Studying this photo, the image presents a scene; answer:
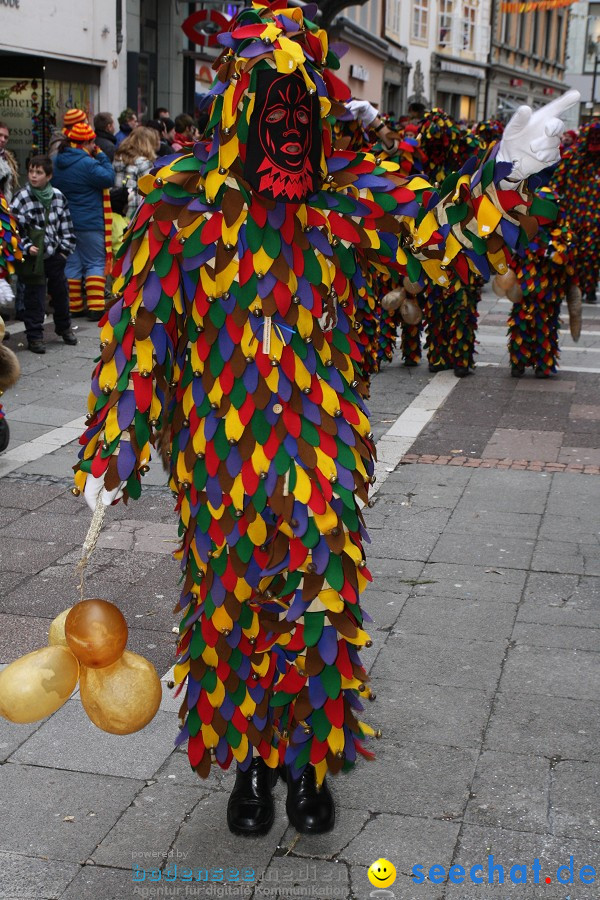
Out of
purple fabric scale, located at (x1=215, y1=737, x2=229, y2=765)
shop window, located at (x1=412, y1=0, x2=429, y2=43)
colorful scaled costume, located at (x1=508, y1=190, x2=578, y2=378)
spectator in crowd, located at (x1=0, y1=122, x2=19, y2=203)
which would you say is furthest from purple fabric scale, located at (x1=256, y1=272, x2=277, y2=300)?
shop window, located at (x1=412, y1=0, x2=429, y2=43)

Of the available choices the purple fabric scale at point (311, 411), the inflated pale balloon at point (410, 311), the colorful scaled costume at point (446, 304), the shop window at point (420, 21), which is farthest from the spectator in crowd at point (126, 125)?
the shop window at point (420, 21)

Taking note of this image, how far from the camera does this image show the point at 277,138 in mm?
2670

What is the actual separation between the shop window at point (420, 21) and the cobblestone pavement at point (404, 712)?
1388 inches

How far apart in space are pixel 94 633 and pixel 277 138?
4.15 ft

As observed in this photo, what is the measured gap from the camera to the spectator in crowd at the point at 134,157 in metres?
11.8

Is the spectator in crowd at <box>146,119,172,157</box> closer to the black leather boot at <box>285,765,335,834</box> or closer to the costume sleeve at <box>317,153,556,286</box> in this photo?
the costume sleeve at <box>317,153,556,286</box>

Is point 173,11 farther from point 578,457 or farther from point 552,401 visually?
point 578,457

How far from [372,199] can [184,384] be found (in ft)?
2.21

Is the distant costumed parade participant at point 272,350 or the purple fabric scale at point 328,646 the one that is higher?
the distant costumed parade participant at point 272,350

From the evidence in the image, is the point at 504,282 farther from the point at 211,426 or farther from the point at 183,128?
the point at 183,128

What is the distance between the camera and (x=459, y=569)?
5.06 meters

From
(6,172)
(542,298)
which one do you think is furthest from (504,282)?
(6,172)

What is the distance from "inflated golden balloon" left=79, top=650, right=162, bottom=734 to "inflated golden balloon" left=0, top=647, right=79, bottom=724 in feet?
0.19

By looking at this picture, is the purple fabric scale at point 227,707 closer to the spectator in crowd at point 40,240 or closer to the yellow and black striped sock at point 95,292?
the spectator in crowd at point 40,240
